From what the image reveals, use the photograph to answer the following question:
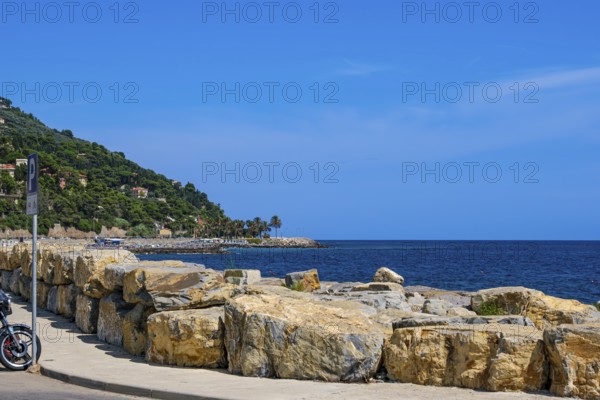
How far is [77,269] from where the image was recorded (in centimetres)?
1548

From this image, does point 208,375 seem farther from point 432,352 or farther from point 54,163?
point 54,163

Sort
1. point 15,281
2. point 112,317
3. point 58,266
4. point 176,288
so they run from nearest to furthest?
point 176,288, point 112,317, point 58,266, point 15,281

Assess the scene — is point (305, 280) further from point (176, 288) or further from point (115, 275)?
point (176, 288)

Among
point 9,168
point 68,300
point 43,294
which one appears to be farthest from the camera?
point 9,168

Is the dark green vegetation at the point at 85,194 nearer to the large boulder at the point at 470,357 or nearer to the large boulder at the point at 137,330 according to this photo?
the large boulder at the point at 137,330

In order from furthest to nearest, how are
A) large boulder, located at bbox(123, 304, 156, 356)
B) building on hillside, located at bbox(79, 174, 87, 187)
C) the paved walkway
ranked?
1. building on hillside, located at bbox(79, 174, 87, 187)
2. large boulder, located at bbox(123, 304, 156, 356)
3. the paved walkway

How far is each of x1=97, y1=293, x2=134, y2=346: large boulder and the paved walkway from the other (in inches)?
24.1

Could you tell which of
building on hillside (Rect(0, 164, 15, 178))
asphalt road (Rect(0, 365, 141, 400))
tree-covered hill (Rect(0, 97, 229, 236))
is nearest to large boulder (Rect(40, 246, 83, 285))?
asphalt road (Rect(0, 365, 141, 400))

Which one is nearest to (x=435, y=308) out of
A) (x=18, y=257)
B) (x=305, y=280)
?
(x=305, y=280)

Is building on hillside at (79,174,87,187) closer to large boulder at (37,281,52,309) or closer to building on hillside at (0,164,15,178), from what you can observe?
building on hillside at (0,164,15,178)

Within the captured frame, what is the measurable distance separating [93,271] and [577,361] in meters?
9.30

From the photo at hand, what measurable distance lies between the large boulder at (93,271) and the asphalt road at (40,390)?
3.34 metres

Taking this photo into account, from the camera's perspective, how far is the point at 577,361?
844 centimetres

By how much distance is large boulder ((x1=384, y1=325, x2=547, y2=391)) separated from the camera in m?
8.78
